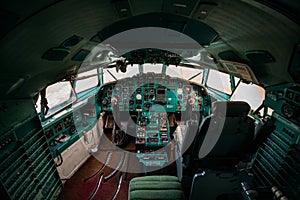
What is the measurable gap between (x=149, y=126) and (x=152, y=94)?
144 cm

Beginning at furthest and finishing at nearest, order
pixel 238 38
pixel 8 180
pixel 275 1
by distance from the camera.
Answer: pixel 8 180 < pixel 238 38 < pixel 275 1

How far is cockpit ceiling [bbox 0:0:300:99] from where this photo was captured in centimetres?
110

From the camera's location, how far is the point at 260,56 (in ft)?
6.41

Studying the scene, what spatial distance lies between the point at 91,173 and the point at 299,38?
159 inches

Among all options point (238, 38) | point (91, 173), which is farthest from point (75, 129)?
→ point (238, 38)

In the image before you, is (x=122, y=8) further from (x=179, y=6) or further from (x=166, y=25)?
(x=166, y=25)

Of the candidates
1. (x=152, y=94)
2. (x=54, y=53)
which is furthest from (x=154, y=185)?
(x=152, y=94)

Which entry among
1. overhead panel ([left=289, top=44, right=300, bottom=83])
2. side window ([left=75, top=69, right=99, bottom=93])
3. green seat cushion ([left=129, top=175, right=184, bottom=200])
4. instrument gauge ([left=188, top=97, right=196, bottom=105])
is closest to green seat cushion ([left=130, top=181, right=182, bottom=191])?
green seat cushion ([left=129, top=175, right=184, bottom=200])

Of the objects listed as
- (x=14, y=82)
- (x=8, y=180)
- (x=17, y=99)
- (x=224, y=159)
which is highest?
(x=14, y=82)

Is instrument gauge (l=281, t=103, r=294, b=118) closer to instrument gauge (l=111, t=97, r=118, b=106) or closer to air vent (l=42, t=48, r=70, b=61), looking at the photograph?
air vent (l=42, t=48, r=70, b=61)

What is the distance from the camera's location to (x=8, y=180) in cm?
201

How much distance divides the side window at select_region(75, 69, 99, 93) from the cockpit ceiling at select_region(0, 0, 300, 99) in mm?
2663

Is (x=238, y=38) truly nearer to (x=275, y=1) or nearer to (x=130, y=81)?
(x=275, y=1)

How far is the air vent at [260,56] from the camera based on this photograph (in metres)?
1.82
